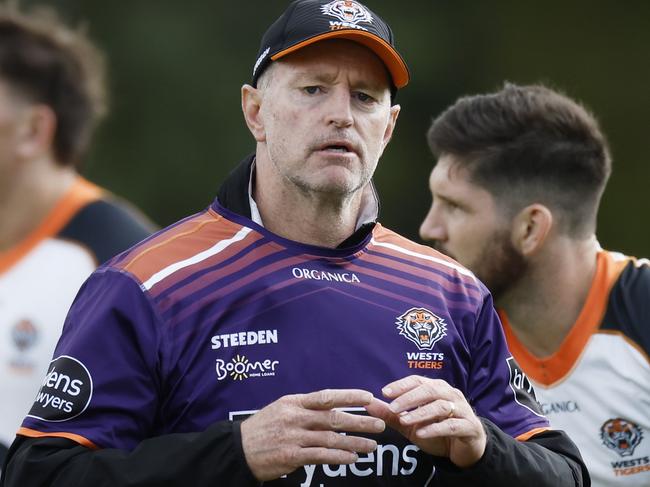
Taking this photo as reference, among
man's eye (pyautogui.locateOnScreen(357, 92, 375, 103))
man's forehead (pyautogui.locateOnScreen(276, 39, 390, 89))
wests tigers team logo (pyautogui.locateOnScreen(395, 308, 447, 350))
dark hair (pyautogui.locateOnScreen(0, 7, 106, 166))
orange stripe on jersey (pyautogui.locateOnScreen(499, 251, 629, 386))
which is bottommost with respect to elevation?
wests tigers team logo (pyautogui.locateOnScreen(395, 308, 447, 350))

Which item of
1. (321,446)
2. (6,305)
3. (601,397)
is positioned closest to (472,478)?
(321,446)

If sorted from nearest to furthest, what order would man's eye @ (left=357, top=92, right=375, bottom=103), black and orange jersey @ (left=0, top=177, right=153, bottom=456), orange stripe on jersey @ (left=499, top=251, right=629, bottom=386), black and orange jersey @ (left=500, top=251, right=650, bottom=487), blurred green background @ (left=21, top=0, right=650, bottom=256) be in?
man's eye @ (left=357, top=92, right=375, bottom=103)
black and orange jersey @ (left=500, top=251, right=650, bottom=487)
orange stripe on jersey @ (left=499, top=251, right=629, bottom=386)
black and orange jersey @ (left=0, top=177, right=153, bottom=456)
blurred green background @ (left=21, top=0, right=650, bottom=256)

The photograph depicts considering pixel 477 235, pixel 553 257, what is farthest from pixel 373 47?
pixel 553 257

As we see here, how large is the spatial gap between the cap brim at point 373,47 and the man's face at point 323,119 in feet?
0.10

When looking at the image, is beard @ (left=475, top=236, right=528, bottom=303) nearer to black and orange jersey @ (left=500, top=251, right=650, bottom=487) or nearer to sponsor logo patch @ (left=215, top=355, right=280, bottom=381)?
black and orange jersey @ (left=500, top=251, right=650, bottom=487)

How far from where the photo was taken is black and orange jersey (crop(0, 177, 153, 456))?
5.48 metres

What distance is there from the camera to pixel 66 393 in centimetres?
337

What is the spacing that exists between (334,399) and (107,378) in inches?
22.4

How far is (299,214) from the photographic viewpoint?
12.3ft

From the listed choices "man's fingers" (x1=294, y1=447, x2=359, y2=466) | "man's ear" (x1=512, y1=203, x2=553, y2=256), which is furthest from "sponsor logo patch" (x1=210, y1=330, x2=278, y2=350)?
"man's ear" (x1=512, y1=203, x2=553, y2=256)

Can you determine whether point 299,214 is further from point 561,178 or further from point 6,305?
point 6,305

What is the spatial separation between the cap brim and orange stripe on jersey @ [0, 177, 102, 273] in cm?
223

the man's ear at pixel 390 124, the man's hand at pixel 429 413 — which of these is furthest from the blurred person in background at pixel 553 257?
the man's hand at pixel 429 413

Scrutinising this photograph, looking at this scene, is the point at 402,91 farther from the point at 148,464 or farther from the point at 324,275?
the point at 148,464
